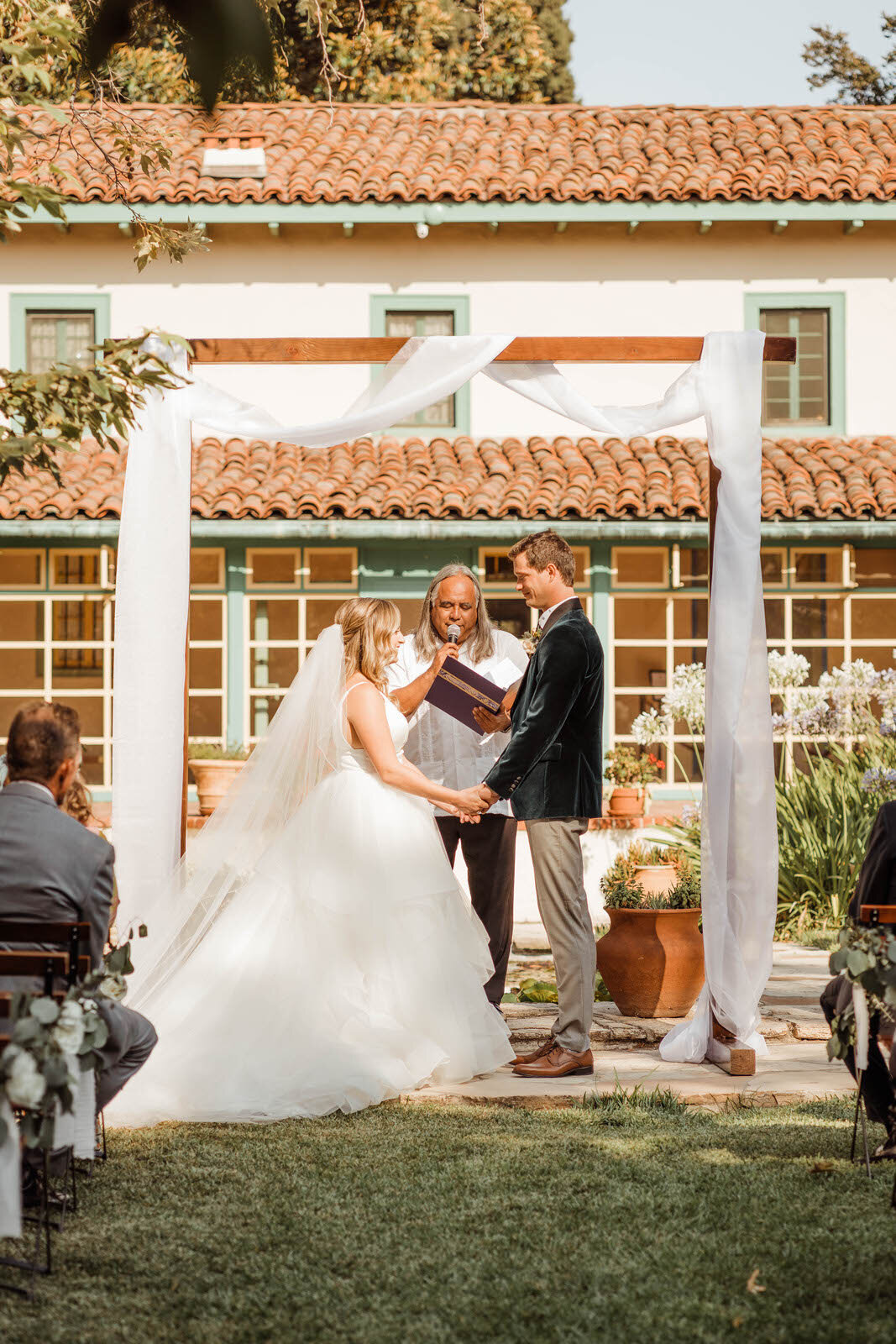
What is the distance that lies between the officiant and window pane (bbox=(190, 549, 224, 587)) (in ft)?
23.8

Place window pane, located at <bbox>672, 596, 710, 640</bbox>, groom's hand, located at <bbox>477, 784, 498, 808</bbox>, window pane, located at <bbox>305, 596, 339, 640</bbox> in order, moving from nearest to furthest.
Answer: groom's hand, located at <bbox>477, 784, 498, 808</bbox>
window pane, located at <bbox>672, 596, 710, 640</bbox>
window pane, located at <bbox>305, 596, 339, 640</bbox>

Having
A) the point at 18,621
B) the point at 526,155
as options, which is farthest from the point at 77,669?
the point at 526,155

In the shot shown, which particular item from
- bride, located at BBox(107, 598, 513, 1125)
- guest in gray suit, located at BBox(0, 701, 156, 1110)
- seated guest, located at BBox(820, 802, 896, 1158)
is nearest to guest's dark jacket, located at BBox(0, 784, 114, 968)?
guest in gray suit, located at BBox(0, 701, 156, 1110)

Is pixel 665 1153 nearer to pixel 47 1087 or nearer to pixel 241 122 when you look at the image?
pixel 47 1087

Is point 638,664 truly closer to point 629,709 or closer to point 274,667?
point 629,709

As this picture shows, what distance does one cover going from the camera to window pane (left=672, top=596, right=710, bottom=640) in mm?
13758

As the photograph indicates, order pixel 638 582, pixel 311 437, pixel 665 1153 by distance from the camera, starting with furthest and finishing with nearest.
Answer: pixel 638 582 < pixel 311 437 < pixel 665 1153

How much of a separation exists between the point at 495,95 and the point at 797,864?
18.5 meters

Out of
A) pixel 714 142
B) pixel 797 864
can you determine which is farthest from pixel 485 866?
pixel 714 142

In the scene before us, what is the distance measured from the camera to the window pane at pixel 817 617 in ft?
45.7

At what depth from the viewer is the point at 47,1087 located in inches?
124

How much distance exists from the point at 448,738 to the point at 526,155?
33.2ft

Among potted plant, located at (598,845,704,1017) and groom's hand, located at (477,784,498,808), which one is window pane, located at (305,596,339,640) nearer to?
potted plant, located at (598,845,704,1017)

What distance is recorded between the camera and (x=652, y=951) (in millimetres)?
6828
